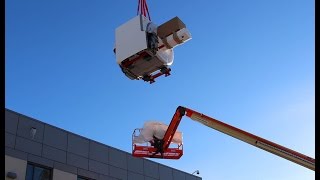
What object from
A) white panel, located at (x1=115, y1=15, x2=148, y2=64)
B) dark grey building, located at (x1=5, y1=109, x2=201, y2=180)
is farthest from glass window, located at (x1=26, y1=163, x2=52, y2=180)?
white panel, located at (x1=115, y1=15, x2=148, y2=64)

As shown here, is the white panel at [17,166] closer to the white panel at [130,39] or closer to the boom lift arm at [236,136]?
the boom lift arm at [236,136]

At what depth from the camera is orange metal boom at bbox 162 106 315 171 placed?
12.8 metres

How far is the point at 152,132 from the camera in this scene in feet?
50.4

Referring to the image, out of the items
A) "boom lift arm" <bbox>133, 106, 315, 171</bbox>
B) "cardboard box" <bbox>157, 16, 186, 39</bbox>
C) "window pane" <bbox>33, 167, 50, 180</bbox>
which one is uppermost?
"cardboard box" <bbox>157, 16, 186, 39</bbox>

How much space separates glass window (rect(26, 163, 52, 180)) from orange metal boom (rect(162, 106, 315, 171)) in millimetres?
7651

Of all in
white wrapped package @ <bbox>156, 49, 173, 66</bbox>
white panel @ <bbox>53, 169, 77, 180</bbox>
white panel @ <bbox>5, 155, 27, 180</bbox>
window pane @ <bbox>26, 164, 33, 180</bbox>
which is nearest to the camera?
white wrapped package @ <bbox>156, 49, 173, 66</bbox>

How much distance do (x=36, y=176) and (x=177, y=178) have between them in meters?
Answer: 10.1

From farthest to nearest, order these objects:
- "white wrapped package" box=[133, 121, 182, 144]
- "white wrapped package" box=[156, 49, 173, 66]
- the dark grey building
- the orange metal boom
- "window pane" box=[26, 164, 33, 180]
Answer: "window pane" box=[26, 164, 33, 180] < the dark grey building < "white wrapped package" box=[133, 121, 182, 144] < the orange metal boom < "white wrapped package" box=[156, 49, 173, 66]

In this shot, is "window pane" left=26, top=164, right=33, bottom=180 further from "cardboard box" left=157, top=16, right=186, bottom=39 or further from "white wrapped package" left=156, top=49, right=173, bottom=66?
"cardboard box" left=157, top=16, right=186, bottom=39

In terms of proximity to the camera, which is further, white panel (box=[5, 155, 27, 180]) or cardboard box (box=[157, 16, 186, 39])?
white panel (box=[5, 155, 27, 180])

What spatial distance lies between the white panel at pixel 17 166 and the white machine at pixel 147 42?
8.73 m

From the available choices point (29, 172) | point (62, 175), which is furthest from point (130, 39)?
point (62, 175)

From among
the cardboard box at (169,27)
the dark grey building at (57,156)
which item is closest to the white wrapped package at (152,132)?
the cardboard box at (169,27)
